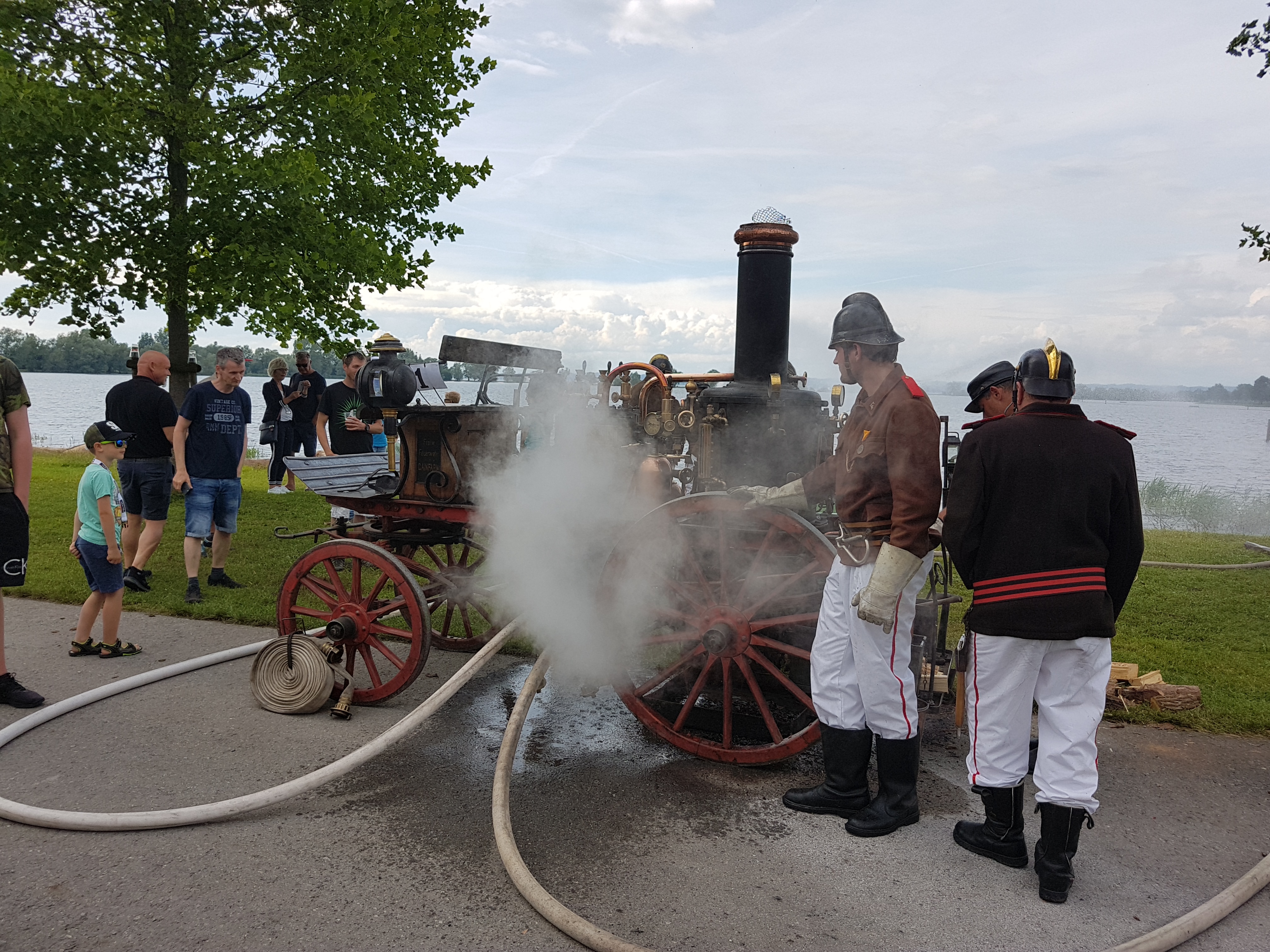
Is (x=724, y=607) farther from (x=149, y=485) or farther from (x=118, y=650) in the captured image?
(x=149, y=485)

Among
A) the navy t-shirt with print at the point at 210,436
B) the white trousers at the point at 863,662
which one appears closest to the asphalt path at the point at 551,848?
the white trousers at the point at 863,662

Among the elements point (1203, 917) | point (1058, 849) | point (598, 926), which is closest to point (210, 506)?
point (598, 926)

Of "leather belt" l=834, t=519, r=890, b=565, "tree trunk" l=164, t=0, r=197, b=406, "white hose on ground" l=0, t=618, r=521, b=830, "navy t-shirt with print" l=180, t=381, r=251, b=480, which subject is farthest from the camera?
"tree trunk" l=164, t=0, r=197, b=406

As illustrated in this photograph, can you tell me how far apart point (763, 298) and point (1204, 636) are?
4.13 meters

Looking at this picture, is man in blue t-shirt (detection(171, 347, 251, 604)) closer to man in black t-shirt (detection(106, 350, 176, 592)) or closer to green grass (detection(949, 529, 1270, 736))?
man in black t-shirt (detection(106, 350, 176, 592))

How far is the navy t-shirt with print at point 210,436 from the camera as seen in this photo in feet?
21.4

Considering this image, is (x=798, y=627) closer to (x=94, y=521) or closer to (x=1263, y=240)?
(x=94, y=521)

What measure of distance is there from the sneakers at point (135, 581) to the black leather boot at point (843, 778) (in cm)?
539

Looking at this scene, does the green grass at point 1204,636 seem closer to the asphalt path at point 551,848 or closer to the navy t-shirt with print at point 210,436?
the asphalt path at point 551,848

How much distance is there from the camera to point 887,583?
10.2 ft

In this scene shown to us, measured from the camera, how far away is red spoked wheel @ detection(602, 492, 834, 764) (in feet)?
11.9

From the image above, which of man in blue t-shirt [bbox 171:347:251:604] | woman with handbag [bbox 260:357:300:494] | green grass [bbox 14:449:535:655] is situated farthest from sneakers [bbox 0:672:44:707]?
woman with handbag [bbox 260:357:300:494]

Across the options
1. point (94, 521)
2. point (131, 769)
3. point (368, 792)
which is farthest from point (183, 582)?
point (368, 792)

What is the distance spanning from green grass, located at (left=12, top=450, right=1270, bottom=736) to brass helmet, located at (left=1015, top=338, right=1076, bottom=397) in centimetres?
236
